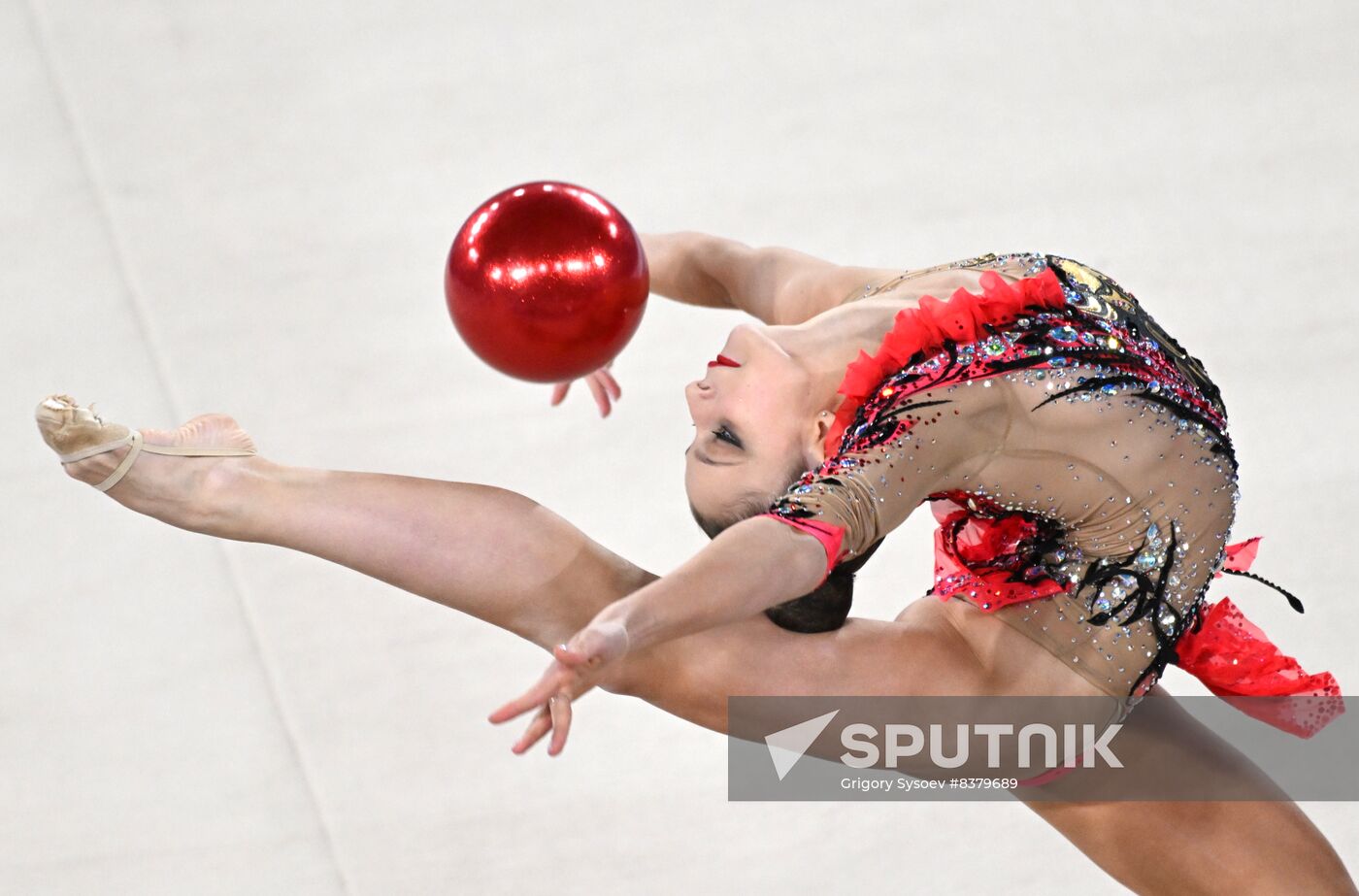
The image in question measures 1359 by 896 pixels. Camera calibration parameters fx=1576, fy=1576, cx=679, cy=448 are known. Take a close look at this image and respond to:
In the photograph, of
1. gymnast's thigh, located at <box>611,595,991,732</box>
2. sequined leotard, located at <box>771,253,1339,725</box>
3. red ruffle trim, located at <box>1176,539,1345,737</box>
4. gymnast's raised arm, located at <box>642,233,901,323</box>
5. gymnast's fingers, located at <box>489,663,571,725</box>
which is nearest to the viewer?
gymnast's fingers, located at <box>489,663,571,725</box>

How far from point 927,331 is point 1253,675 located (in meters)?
0.78

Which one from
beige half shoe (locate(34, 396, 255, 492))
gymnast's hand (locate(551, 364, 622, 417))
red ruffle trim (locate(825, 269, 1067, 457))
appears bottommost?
gymnast's hand (locate(551, 364, 622, 417))

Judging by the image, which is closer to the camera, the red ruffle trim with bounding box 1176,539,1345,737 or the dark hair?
the dark hair

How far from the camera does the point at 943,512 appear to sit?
2.20 metres

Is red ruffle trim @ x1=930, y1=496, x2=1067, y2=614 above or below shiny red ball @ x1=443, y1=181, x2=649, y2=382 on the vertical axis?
below

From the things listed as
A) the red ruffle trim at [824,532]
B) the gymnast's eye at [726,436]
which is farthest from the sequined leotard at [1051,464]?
the gymnast's eye at [726,436]

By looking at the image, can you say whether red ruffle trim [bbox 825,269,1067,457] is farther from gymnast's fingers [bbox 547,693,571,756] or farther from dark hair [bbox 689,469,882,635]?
gymnast's fingers [bbox 547,693,571,756]

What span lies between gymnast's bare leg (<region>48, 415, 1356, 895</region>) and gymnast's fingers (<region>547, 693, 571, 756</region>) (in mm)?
481

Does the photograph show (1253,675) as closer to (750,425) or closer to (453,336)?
(750,425)

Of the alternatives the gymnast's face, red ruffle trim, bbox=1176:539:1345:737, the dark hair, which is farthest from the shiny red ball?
red ruffle trim, bbox=1176:539:1345:737

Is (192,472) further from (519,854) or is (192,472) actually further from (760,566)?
(519,854)

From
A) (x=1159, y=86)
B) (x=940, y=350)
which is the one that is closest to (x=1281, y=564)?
(x=1159, y=86)

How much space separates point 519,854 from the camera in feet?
9.94

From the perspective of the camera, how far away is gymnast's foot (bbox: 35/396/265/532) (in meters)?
1.90
